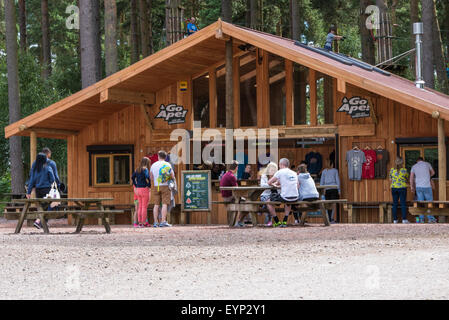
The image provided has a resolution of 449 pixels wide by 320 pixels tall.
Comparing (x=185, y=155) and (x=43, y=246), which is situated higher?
(x=185, y=155)

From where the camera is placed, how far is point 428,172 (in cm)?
1812

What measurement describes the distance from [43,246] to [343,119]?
9723 mm

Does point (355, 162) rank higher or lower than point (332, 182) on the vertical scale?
higher

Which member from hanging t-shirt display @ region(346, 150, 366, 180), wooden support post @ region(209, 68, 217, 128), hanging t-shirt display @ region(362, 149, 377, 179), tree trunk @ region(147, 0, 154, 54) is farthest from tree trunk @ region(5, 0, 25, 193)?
hanging t-shirt display @ region(362, 149, 377, 179)

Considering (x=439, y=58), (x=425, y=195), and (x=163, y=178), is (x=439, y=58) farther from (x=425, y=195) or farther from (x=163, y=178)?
(x=163, y=178)

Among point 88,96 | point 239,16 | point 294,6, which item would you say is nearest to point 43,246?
point 88,96

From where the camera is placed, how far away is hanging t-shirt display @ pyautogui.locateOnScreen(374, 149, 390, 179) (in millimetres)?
19188

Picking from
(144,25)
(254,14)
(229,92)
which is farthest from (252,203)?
(144,25)

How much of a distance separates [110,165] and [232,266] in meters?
12.9

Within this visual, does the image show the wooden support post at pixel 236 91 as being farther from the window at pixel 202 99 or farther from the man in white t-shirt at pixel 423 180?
the man in white t-shirt at pixel 423 180

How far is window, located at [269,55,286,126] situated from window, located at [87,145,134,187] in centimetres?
390

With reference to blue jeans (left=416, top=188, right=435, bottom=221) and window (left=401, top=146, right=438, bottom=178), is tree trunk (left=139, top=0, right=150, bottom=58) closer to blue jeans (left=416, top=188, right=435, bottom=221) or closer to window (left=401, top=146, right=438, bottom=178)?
window (left=401, top=146, right=438, bottom=178)

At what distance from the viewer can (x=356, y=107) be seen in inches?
766
